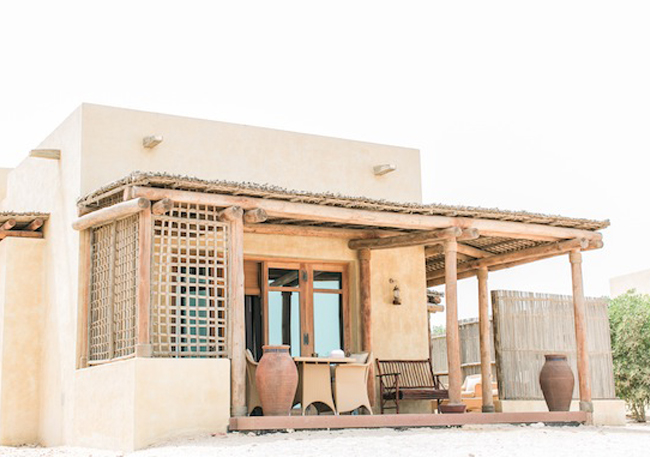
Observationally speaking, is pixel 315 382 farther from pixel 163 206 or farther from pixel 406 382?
pixel 406 382

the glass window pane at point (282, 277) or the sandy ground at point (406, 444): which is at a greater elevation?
the glass window pane at point (282, 277)

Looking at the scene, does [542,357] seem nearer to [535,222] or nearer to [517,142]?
[535,222]

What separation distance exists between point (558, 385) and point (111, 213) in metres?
6.67

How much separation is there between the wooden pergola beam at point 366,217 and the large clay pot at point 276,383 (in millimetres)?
1749

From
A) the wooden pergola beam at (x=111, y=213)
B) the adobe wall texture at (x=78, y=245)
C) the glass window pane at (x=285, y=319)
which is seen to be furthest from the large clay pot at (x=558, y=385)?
the wooden pergola beam at (x=111, y=213)

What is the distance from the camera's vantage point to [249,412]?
10516 mm

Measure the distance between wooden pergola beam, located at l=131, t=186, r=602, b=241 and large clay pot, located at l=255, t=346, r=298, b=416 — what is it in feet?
5.74

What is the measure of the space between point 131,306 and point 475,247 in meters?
6.37

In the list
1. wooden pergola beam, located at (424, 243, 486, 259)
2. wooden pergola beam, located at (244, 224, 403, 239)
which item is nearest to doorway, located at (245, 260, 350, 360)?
wooden pergola beam, located at (244, 224, 403, 239)

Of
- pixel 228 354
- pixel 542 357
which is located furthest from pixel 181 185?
pixel 542 357

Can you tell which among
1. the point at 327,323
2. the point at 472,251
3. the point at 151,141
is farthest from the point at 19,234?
the point at 472,251

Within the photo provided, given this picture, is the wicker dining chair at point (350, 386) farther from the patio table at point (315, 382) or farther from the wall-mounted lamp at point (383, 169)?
the wall-mounted lamp at point (383, 169)

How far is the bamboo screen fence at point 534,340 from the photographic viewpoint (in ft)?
48.5

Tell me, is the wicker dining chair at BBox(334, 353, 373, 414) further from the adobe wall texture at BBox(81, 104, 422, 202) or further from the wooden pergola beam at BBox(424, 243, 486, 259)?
the adobe wall texture at BBox(81, 104, 422, 202)
